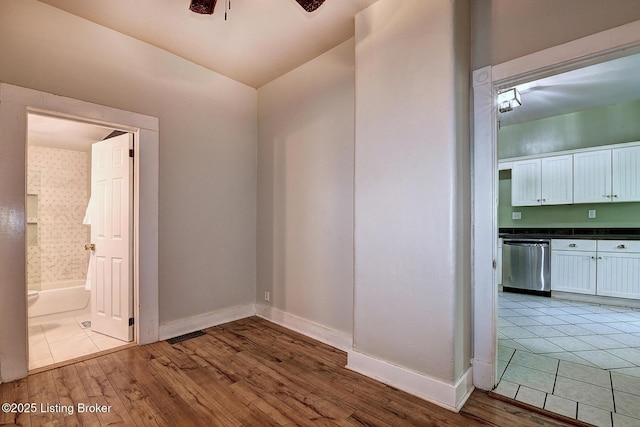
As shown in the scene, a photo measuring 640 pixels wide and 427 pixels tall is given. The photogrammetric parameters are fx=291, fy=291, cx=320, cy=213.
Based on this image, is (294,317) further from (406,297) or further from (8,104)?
(8,104)

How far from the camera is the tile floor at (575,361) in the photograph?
1.90 meters

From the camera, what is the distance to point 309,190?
3150mm

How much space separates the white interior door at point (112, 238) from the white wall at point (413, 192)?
2.24 m

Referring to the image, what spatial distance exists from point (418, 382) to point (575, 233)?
4.65 meters

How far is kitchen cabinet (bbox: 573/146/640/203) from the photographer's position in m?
4.30

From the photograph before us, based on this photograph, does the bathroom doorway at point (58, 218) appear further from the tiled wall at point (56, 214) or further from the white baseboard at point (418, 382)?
the white baseboard at point (418, 382)

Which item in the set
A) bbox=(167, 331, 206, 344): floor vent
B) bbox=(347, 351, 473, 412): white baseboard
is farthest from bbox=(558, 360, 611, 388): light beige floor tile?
bbox=(167, 331, 206, 344): floor vent

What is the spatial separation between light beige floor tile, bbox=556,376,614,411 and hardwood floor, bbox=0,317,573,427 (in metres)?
0.40

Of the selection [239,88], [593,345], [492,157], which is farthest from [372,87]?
[593,345]

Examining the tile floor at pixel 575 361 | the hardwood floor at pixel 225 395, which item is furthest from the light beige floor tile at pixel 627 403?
the hardwood floor at pixel 225 395

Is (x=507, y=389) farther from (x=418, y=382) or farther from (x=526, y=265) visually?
(x=526, y=265)

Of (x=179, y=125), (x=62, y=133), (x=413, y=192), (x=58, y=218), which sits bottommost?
(x=58, y=218)

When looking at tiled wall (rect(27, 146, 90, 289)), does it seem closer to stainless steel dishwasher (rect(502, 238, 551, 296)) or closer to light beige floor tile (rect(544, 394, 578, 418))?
light beige floor tile (rect(544, 394, 578, 418))

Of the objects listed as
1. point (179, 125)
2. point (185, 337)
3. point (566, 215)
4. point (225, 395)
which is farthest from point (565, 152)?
point (185, 337)
